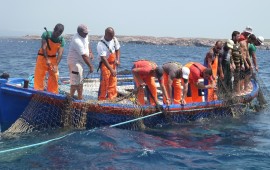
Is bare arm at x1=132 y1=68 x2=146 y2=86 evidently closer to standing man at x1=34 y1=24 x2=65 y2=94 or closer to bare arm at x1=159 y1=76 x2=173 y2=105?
bare arm at x1=159 y1=76 x2=173 y2=105

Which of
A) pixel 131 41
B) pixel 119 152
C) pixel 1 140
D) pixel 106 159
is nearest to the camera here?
pixel 106 159

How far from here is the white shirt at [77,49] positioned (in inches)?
354

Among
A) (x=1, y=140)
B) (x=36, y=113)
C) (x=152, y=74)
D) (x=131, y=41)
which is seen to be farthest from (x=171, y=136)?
(x=131, y=41)

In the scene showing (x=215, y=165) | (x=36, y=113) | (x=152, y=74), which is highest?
(x=152, y=74)

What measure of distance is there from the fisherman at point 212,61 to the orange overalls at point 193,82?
0.33 meters

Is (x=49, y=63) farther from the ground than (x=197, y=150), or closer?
farther from the ground

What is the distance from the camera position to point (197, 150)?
8.55m

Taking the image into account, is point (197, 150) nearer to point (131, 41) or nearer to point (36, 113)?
point (36, 113)

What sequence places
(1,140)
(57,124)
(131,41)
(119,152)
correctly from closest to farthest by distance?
(119,152) → (1,140) → (57,124) → (131,41)

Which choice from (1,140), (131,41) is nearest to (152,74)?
(1,140)

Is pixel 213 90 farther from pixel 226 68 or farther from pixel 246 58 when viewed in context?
pixel 246 58

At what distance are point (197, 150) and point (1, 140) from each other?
4119 mm

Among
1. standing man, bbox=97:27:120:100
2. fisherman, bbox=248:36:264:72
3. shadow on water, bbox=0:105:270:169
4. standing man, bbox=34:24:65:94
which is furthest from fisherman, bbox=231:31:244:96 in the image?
standing man, bbox=34:24:65:94

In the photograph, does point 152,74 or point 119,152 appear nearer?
point 119,152
